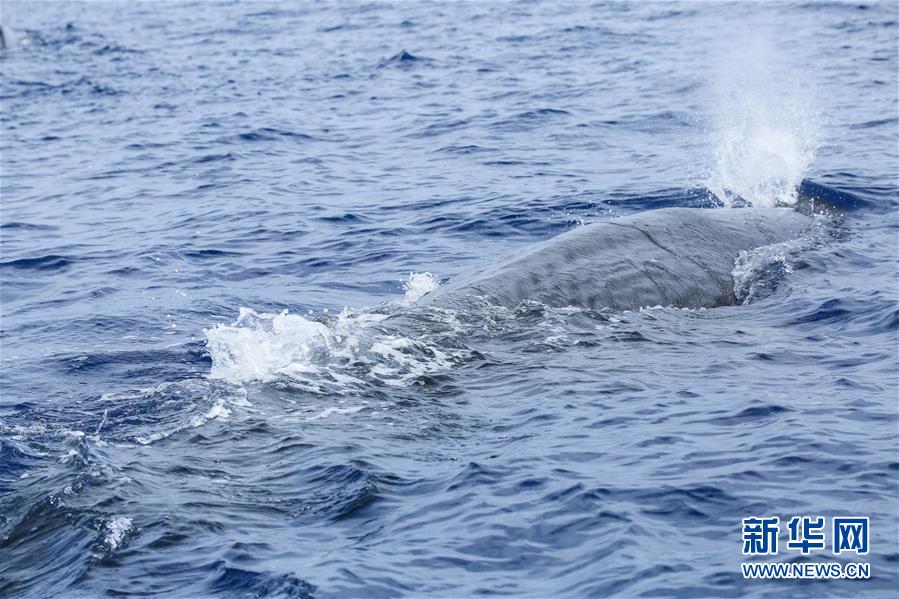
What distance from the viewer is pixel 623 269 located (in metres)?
12.3

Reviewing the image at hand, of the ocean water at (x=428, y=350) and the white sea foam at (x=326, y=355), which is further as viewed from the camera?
the white sea foam at (x=326, y=355)

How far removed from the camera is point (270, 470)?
27.9 ft

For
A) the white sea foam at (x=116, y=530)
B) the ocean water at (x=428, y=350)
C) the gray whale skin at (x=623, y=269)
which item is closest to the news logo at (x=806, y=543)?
the ocean water at (x=428, y=350)

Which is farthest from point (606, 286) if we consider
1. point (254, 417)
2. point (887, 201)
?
point (887, 201)

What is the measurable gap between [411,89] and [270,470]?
2181 cm

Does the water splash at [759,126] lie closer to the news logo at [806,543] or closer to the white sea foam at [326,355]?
the white sea foam at [326,355]

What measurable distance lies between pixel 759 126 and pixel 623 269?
10530 millimetres

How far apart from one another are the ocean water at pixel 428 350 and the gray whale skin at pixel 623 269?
10.8 inches

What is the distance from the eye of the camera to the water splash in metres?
17.4

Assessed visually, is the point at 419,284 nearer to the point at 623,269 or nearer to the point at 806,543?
the point at 623,269

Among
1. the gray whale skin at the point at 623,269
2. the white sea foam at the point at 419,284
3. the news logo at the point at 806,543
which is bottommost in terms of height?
the white sea foam at the point at 419,284

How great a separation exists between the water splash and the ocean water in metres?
0.12

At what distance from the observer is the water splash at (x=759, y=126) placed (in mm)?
17438

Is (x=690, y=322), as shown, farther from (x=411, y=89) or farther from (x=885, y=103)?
(x=411, y=89)
